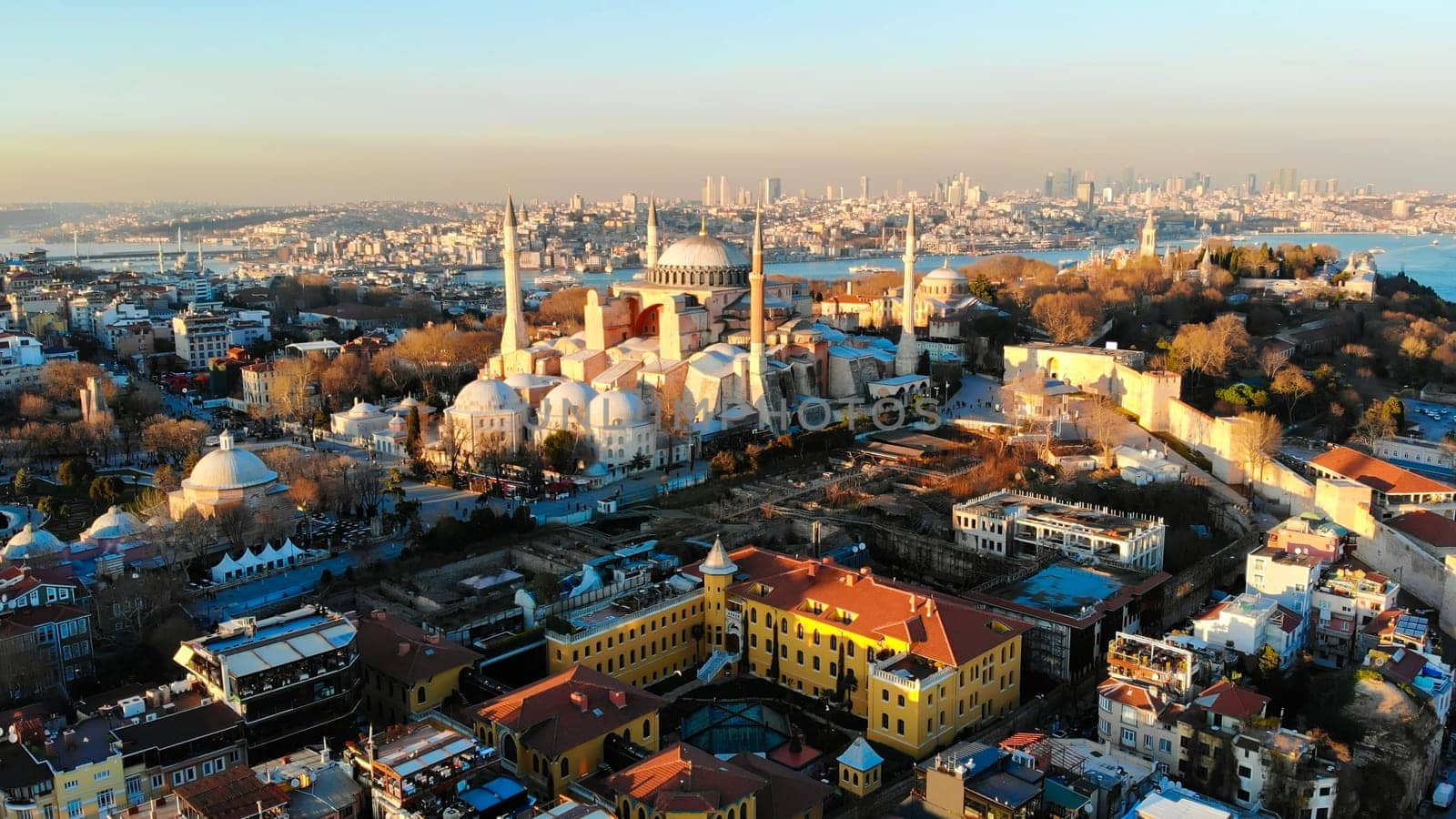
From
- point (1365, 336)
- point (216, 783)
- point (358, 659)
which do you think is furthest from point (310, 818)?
point (1365, 336)

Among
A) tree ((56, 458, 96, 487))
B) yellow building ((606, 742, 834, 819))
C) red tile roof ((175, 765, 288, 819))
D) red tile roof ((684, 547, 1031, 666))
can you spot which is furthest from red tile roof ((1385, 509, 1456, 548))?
tree ((56, 458, 96, 487))

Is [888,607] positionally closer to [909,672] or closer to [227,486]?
[909,672]

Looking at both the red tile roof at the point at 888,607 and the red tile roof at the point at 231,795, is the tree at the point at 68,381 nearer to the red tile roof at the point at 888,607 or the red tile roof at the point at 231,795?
the red tile roof at the point at 888,607

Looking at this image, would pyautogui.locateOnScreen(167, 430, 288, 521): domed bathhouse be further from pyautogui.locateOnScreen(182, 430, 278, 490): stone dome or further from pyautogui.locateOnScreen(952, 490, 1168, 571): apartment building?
pyautogui.locateOnScreen(952, 490, 1168, 571): apartment building

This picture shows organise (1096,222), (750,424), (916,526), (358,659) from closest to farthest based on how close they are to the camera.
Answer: (358,659), (916,526), (750,424), (1096,222)

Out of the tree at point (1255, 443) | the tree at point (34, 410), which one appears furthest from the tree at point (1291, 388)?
the tree at point (34, 410)

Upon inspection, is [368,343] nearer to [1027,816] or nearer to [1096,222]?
[1027,816]
